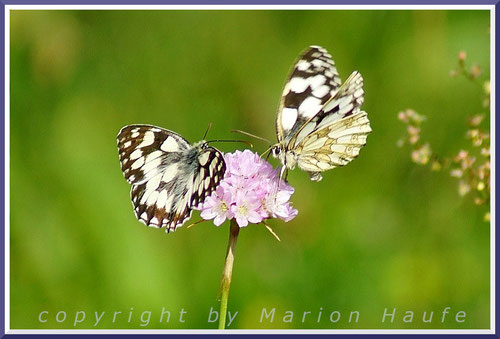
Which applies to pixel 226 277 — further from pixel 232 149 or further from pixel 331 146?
pixel 232 149

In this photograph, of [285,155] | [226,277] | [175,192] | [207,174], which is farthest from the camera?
[285,155]

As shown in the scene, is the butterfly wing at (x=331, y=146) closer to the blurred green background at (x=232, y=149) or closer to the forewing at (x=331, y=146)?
the forewing at (x=331, y=146)

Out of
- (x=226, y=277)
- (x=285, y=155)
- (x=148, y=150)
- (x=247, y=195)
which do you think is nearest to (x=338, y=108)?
(x=285, y=155)

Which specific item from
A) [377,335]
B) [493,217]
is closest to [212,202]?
[377,335]

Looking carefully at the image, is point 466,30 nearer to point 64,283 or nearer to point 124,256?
point 124,256

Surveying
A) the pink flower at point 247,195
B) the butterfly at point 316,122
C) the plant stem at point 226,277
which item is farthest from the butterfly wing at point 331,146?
the plant stem at point 226,277

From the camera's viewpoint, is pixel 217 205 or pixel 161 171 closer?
pixel 217 205
